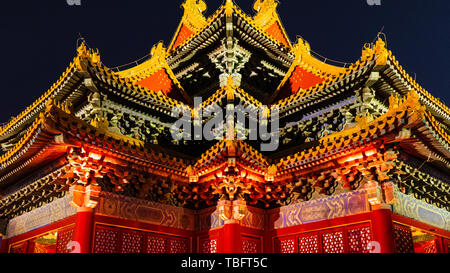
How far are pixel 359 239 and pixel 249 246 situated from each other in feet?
10.4

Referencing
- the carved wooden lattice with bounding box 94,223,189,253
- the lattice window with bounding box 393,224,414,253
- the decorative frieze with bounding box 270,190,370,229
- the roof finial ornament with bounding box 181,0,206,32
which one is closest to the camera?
the lattice window with bounding box 393,224,414,253

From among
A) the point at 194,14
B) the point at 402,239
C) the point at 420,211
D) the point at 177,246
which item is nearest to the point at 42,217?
the point at 177,246

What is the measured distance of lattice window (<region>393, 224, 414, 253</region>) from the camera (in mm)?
9789

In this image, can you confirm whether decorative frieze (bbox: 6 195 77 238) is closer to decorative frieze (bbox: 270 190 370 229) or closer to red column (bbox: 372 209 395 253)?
decorative frieze (bbox: 270 190 370 229)

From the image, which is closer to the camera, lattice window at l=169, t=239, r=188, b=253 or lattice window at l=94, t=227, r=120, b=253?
lattice window at l=94, t=227, r=120, b=253

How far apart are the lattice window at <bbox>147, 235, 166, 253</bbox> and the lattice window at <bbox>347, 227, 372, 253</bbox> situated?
539 centimetres

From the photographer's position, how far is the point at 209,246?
38.1 ft

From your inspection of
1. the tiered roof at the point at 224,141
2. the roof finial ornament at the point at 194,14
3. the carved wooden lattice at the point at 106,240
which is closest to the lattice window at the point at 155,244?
the carved wooden lattice at the point at 106,240

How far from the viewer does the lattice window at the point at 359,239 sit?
32.3 ft

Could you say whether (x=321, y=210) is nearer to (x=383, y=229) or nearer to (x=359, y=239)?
(x=359, y=239)

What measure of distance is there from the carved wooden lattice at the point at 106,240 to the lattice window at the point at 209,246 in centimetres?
278

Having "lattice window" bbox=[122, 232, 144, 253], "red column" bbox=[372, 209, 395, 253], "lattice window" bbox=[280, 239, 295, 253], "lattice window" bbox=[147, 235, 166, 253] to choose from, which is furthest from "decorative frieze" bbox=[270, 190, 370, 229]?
"lattice window" bbox=[122, 232, 144, 253]

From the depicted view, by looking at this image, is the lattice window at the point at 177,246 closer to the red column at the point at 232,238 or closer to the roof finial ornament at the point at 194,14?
the red column at the point at 232,238

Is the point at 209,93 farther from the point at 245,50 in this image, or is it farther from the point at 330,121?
the point at 330,121
